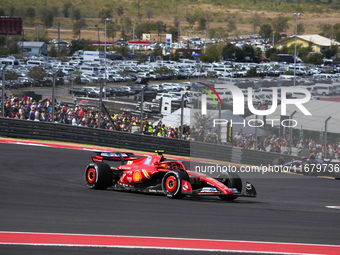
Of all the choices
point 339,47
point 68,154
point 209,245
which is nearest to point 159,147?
point 68,154

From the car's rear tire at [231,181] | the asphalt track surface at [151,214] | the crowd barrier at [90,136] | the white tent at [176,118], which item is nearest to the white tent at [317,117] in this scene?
the asphalt track surface at [151,214]

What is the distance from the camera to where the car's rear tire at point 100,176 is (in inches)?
449

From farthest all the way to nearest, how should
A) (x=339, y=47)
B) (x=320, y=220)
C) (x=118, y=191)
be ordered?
(x=339, y=47), (x=118, y=191), (x=320, y=220)

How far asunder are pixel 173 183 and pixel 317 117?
7.99 metres

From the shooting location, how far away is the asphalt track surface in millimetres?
7324

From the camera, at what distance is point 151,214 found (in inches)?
345

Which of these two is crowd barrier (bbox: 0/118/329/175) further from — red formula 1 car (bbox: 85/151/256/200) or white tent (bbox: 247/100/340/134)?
red formula 1 car (bbox: 85/151/256/200)

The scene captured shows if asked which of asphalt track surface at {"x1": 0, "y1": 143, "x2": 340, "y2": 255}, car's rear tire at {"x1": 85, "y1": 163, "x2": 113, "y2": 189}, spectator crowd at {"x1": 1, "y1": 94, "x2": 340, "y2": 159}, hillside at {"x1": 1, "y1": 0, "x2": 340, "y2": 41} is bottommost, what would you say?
asphalt track surface at {"x1": 0, "y1": 143, "x2": 340, "y2": 255}

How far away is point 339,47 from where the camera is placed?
93.4m

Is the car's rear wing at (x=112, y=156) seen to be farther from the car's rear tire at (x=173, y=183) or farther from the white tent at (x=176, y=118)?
the white tent at (x=176, y=118)

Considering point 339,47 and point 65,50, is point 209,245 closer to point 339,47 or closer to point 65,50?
point 65,50

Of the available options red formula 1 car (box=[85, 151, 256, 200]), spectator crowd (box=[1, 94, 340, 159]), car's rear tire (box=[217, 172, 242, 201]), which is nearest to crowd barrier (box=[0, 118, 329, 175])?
spectator crowd (box=[1, 94, 340, 159])

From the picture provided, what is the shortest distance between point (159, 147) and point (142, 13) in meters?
119

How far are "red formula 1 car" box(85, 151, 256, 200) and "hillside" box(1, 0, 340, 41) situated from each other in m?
98.8
